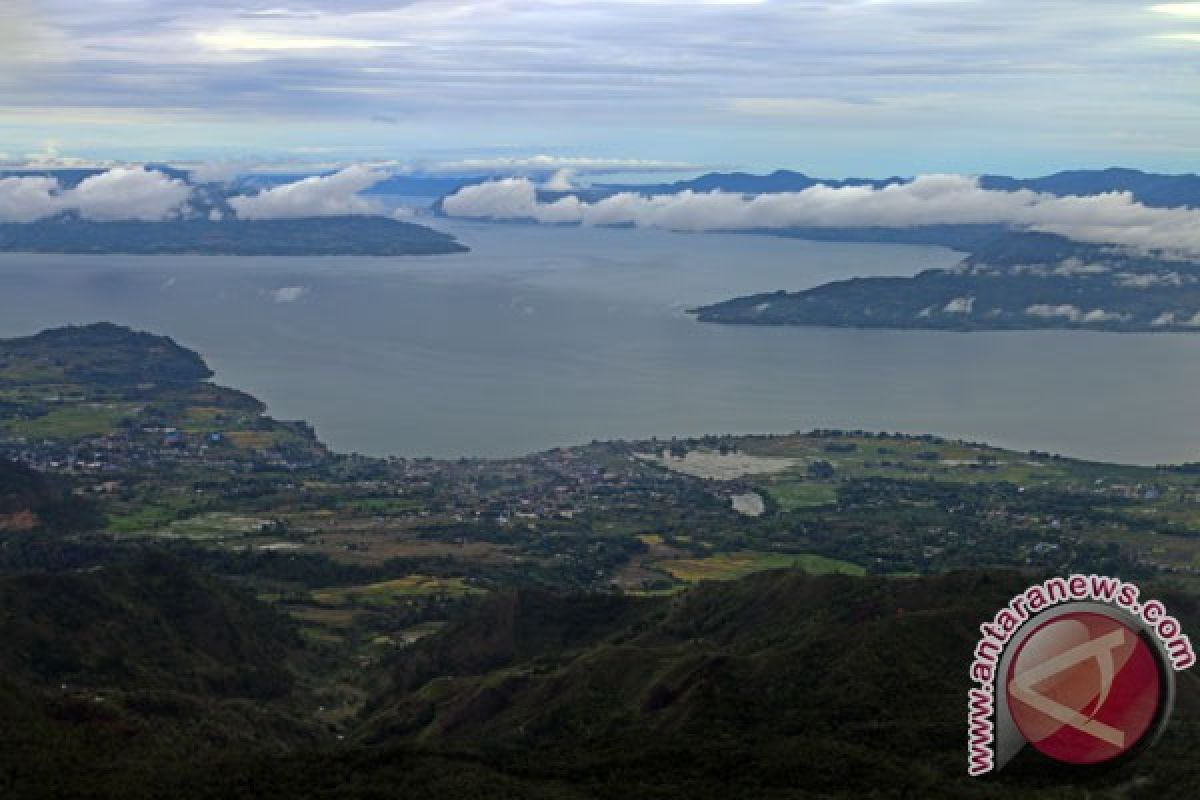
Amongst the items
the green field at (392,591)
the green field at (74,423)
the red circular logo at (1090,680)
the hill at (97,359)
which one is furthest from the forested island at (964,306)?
the red circular logo at (1090,680)

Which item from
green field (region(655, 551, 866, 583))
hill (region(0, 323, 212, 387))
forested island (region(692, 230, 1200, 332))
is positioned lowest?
green field (region(655, 551, 866, 583))

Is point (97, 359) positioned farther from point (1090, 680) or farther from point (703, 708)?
point (1090, 680)

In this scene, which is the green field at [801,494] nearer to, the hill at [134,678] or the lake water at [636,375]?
the lake water at [636,375]

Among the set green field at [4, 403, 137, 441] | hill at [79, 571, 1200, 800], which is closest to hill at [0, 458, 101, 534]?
green field at [4, 403, 137, 441]

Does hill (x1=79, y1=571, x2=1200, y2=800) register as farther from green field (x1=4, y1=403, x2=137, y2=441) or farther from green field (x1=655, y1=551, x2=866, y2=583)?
green field (x1=4, y1=403, x2=137, y2=441)

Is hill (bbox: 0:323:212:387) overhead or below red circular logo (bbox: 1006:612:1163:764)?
below

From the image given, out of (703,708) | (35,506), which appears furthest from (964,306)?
(703,708)
